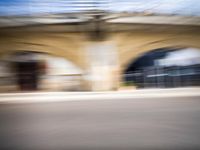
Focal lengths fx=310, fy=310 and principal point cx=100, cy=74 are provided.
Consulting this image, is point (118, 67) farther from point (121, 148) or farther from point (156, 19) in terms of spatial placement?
point (121, 148)

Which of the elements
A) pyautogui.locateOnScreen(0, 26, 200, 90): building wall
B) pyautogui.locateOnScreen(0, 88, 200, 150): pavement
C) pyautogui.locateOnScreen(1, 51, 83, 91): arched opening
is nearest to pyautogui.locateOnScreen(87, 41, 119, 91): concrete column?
pyautogui.locateOnScreen(0, 26, 200, 90): building wall

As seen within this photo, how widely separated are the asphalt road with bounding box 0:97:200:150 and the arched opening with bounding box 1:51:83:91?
4.23 feet

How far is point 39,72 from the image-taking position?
3.52 m

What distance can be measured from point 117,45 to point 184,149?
272 inches

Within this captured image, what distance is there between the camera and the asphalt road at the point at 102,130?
1.17 m

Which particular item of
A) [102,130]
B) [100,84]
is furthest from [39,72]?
[100,84]

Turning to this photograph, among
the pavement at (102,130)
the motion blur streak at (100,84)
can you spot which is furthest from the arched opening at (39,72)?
the pavement at (102,130)

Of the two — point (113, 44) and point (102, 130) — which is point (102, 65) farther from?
point (102, 130)

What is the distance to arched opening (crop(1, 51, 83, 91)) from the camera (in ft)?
10.8

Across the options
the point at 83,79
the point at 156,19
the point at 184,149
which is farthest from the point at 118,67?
the point at 184,149

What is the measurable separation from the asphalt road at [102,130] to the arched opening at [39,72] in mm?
1289

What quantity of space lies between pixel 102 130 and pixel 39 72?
88.3 inches

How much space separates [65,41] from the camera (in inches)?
300

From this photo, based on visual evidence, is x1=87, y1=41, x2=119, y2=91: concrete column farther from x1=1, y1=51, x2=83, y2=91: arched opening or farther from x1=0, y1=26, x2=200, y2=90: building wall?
x1=1, y1=51, x2=83, y2=91: arched opening
